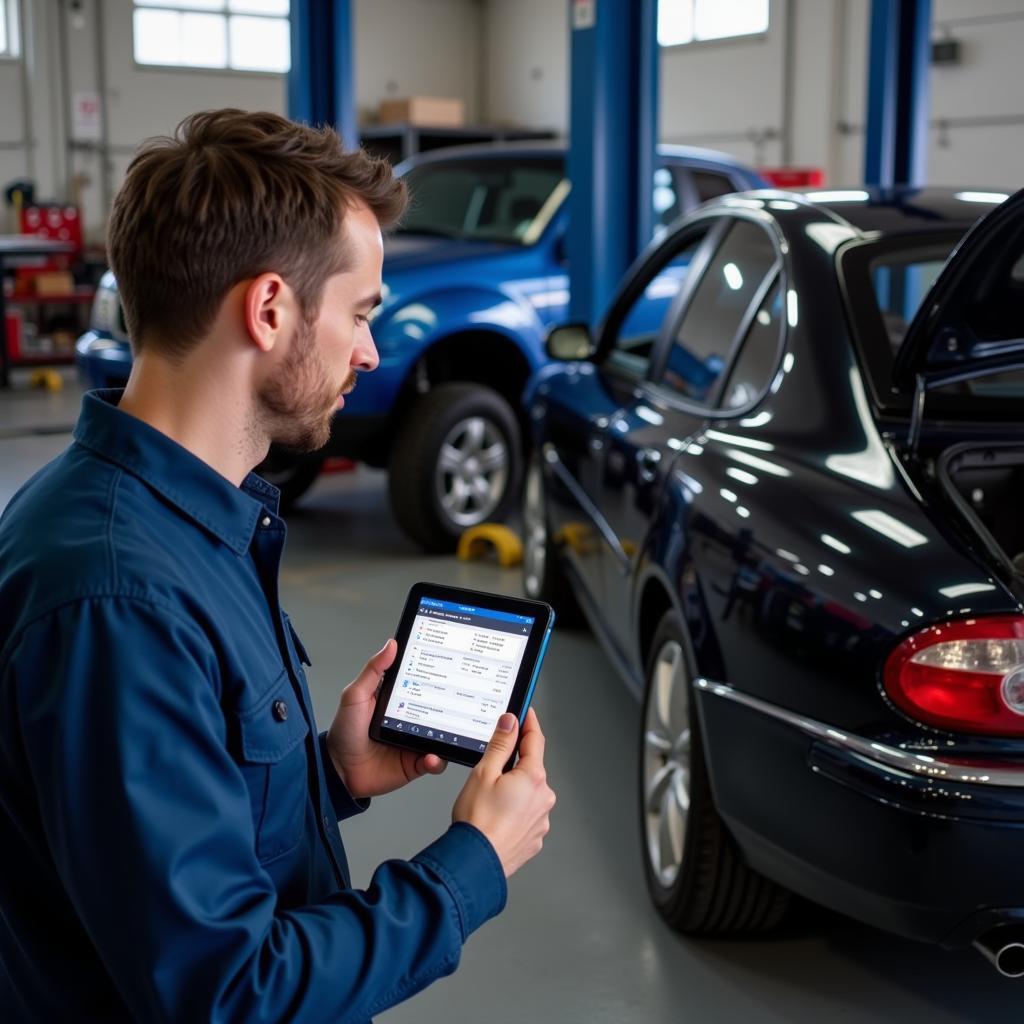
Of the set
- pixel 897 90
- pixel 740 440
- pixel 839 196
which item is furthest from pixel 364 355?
pixel 897 90

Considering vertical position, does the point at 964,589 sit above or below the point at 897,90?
below

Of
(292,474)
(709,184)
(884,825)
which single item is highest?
(709,184)

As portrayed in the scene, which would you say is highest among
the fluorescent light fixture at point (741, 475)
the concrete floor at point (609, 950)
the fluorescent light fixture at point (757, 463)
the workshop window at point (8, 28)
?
the workshop window at point (8, 28)

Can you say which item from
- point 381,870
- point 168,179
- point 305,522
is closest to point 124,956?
point 381,870

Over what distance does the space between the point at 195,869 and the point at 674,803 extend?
1963 mm

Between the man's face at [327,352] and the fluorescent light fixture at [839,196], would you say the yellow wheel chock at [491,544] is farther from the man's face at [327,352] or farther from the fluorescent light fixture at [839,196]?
the man's face at [327,352]

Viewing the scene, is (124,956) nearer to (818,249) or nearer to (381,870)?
(381,870)

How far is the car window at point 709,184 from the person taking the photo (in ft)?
23.2

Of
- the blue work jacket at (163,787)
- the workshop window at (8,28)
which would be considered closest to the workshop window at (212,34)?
the workshop window at (8,28)

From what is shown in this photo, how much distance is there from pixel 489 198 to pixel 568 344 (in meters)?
3.03

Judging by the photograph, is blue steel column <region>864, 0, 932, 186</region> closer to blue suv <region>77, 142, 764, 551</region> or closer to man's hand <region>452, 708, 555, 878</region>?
blue suv <region>77, 142, 764, 551</region>

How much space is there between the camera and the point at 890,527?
223 cm

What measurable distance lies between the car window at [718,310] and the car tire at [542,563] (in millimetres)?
1275

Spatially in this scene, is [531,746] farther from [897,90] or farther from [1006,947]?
[897,90]
